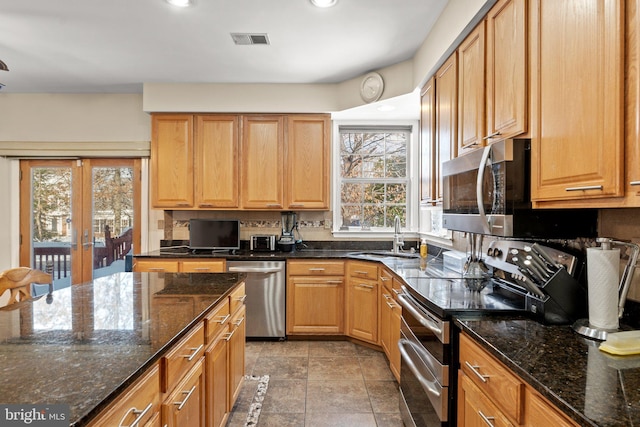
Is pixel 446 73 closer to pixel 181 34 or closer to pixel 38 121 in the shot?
pixel 181 34

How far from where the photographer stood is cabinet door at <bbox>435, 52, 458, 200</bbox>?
7.63ft

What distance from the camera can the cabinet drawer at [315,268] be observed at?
3459mm

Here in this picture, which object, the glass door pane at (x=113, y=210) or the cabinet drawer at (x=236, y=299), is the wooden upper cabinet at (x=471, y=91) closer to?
the cabinet drawer at (x=236, y=299)

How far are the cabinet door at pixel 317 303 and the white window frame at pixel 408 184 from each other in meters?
0.74

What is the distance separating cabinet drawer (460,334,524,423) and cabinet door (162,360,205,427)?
1.05m

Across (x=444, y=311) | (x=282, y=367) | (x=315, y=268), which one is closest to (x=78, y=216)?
(x=315, y=268)

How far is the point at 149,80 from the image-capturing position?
3.66 m

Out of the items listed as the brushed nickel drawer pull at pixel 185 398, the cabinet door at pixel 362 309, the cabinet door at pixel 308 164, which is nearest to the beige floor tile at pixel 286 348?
the cabinet door at pixel 362 309

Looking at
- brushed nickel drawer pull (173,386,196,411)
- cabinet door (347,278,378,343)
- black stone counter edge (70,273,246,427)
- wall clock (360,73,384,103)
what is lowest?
cabinet door (347,278,378,343)

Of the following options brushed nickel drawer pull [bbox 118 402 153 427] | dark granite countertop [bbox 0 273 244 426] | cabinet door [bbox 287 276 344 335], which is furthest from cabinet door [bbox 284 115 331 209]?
brushed nickel drawer pull [bbox 118 402 153 427]

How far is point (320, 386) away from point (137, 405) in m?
Result: 1.88

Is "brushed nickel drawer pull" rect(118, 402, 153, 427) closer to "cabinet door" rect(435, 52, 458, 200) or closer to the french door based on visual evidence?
"cabinet door" rect(435, 52, 458, 200)

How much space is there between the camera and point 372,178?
161 inches

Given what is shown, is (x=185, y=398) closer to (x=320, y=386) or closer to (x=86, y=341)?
(x=86, y=341)
